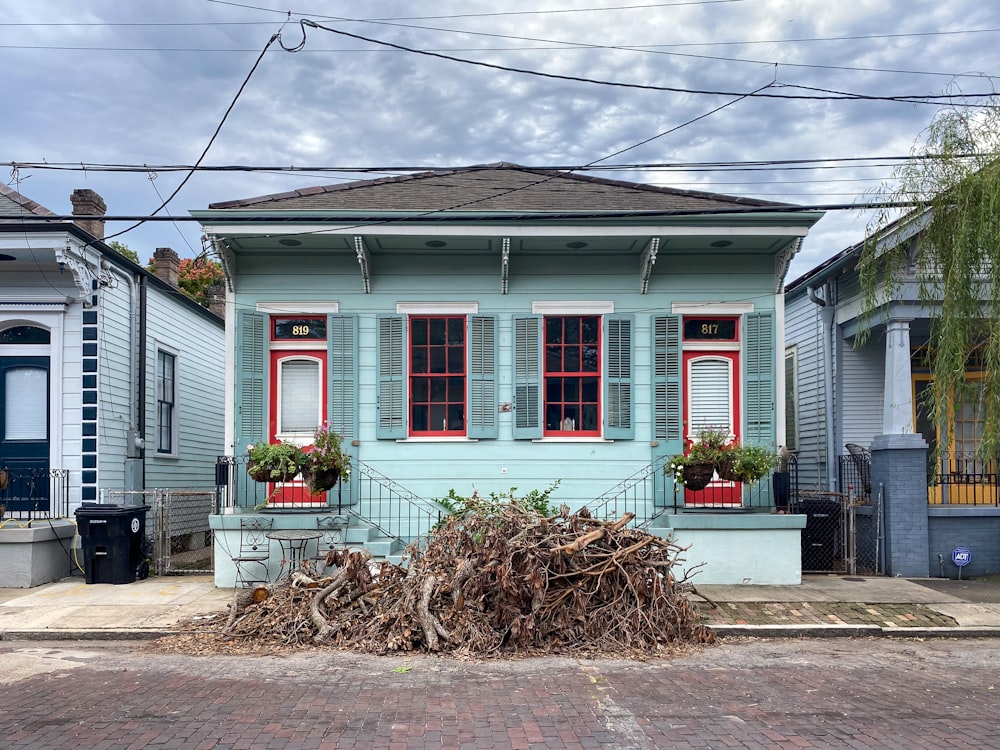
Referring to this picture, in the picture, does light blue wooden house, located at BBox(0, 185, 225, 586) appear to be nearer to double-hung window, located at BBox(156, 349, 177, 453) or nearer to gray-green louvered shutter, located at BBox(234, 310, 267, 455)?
double-hung window, located at BBox(156, 349, 177, 453)

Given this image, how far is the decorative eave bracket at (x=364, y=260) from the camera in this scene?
486 inches

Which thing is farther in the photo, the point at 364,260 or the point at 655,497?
the point at 655,497

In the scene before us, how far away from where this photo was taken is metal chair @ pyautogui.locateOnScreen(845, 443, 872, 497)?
13.9m

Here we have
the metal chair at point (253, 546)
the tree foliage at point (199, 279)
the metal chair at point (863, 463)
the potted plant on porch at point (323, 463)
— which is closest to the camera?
the potted plant on porch at point (323, 463)

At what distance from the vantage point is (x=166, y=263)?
18.2m

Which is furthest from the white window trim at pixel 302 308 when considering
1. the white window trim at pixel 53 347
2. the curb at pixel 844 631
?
the curb at pixel 844 631

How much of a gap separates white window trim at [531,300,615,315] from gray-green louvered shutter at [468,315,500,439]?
71 centimetres

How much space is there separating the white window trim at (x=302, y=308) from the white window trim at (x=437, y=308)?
0.98 m

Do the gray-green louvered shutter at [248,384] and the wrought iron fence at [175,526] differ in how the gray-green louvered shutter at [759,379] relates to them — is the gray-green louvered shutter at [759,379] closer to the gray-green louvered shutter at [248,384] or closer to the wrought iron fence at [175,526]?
the gray-green louvered shutter at [248,384]

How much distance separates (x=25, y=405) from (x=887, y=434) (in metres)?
13.1

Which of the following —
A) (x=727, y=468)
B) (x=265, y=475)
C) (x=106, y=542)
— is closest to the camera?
(x=265, y=475)

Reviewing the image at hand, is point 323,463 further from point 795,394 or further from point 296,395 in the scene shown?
point 795,394

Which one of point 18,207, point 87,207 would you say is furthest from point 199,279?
point 18,207

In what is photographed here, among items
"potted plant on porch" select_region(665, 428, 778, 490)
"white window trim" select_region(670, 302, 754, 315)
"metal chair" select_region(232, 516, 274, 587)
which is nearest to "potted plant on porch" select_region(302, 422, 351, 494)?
"metal chair" select_region(232, 516, 274, 587)
